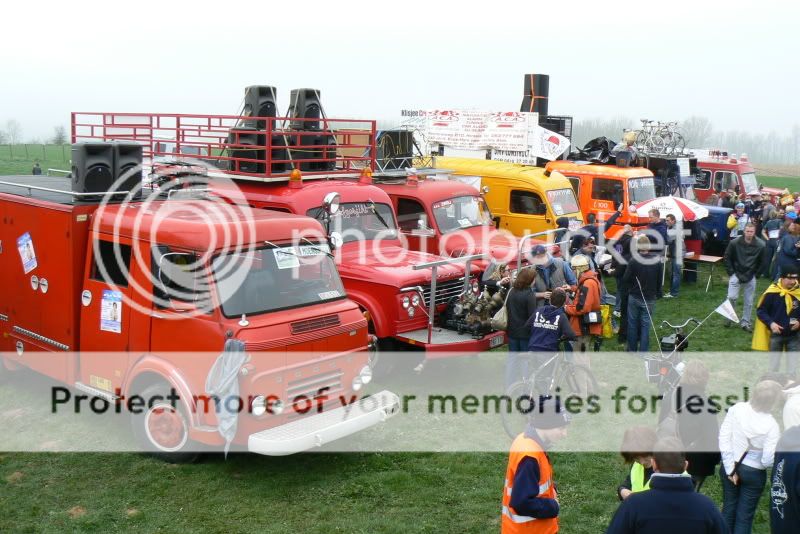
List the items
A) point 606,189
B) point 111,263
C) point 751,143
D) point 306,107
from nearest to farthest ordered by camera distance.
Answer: point 111,263 < point 306,107 < point 606,189 < point 751,143

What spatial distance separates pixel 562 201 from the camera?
53.8 feet

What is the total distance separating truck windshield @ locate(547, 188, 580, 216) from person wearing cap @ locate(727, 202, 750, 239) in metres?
4.18

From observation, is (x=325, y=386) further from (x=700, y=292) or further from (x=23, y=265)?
(x=700, y=292)

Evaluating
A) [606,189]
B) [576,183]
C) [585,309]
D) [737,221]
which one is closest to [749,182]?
[737,221]

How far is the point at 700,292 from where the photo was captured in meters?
16.7

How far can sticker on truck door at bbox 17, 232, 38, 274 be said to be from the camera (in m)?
9.32

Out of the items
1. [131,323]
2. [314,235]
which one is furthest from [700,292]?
[131,323]

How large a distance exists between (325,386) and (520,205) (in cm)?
932

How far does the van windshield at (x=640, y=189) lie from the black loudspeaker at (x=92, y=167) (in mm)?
12165

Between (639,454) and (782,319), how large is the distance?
5.68 meters

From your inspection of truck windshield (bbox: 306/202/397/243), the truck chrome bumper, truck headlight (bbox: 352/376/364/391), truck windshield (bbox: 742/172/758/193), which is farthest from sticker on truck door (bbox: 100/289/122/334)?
truck windshield (bbox: 742/172/758/193)

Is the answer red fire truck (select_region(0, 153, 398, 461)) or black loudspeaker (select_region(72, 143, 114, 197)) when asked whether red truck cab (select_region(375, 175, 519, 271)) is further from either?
black loudspeaker (select_region(72, 143, 114, 197))

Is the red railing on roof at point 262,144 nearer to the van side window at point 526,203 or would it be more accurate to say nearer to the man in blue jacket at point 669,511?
the van side window at point 526,203

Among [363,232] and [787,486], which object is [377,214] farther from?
[787,486]
